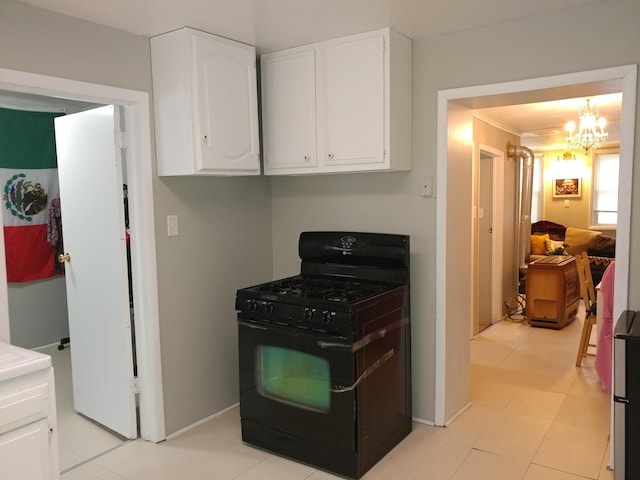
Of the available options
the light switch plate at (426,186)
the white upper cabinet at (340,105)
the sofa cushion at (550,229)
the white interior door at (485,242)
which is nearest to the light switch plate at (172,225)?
the white upper cabinet at (340,105)

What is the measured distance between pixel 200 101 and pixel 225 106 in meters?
0.18

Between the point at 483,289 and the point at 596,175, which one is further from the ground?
the point at 596,175

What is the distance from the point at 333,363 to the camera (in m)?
2.57

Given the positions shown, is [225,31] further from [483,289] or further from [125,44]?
[483,289]

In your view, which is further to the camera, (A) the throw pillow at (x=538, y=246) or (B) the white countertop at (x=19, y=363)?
(A) the throw pillow at (x=538, y=246)

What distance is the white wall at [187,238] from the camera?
2.44 metres

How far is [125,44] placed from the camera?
2.77m

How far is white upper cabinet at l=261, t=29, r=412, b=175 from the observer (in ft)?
9.37

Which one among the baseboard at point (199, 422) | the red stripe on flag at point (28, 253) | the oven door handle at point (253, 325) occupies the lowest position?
the baseboard at point (199, 422)

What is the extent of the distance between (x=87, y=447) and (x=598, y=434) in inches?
116

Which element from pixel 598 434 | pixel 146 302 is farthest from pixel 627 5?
pixel 146 302

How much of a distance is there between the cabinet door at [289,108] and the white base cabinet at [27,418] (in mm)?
1786

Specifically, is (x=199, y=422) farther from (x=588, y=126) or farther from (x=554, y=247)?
(x=554, y=247)

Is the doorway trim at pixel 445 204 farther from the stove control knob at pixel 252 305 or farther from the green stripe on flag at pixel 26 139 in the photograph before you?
the green stripe on flag at pixel 26 139
